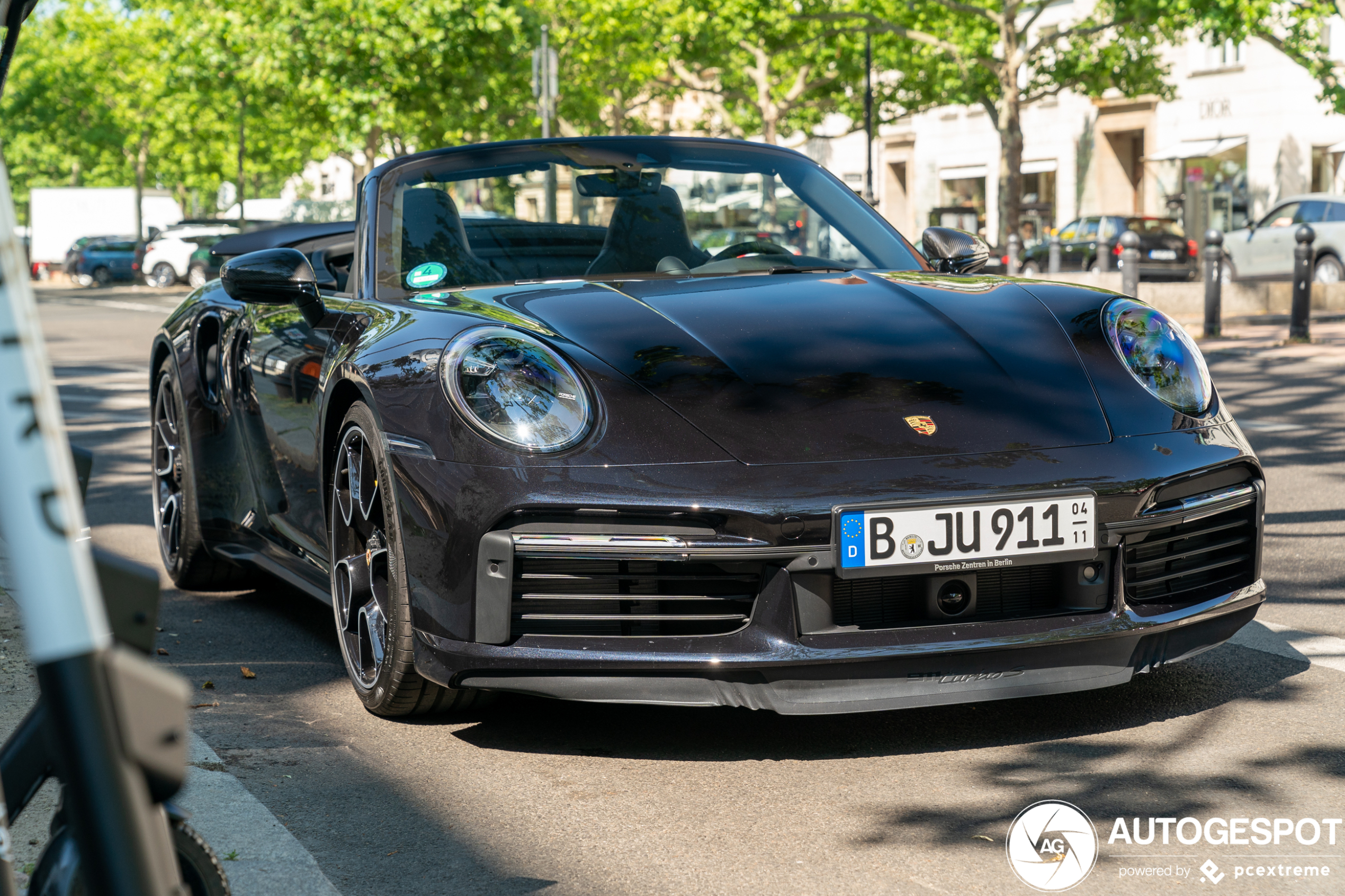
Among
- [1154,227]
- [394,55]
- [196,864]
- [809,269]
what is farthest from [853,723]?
[394,55]

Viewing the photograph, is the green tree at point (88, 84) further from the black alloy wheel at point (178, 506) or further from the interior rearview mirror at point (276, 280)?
the interior rearview mirror at point (276, 280)

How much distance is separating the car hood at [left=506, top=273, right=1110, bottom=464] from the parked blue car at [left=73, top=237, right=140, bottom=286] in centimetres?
4489

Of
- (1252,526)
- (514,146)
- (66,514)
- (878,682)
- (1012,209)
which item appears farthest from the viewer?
(1012,209)

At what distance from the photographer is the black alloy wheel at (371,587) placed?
3324mm

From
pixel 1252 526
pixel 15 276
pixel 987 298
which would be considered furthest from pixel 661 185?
pixel 15 276

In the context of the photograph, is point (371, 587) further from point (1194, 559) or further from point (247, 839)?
point (1194, 559)

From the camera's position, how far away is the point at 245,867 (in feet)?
8.39

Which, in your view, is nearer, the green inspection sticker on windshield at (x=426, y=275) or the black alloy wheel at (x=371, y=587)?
the black alloy wheel at (x=371, y=587)

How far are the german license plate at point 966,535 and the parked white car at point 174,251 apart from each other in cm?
4048

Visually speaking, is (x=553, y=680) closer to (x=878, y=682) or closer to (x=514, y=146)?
(x=878, y=682)

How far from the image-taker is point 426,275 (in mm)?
4098

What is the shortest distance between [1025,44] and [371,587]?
29.9 metres

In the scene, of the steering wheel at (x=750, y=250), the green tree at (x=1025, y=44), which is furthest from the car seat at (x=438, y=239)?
the green tree at (x=1025, y=44)

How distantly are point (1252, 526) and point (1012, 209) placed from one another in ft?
76.5
